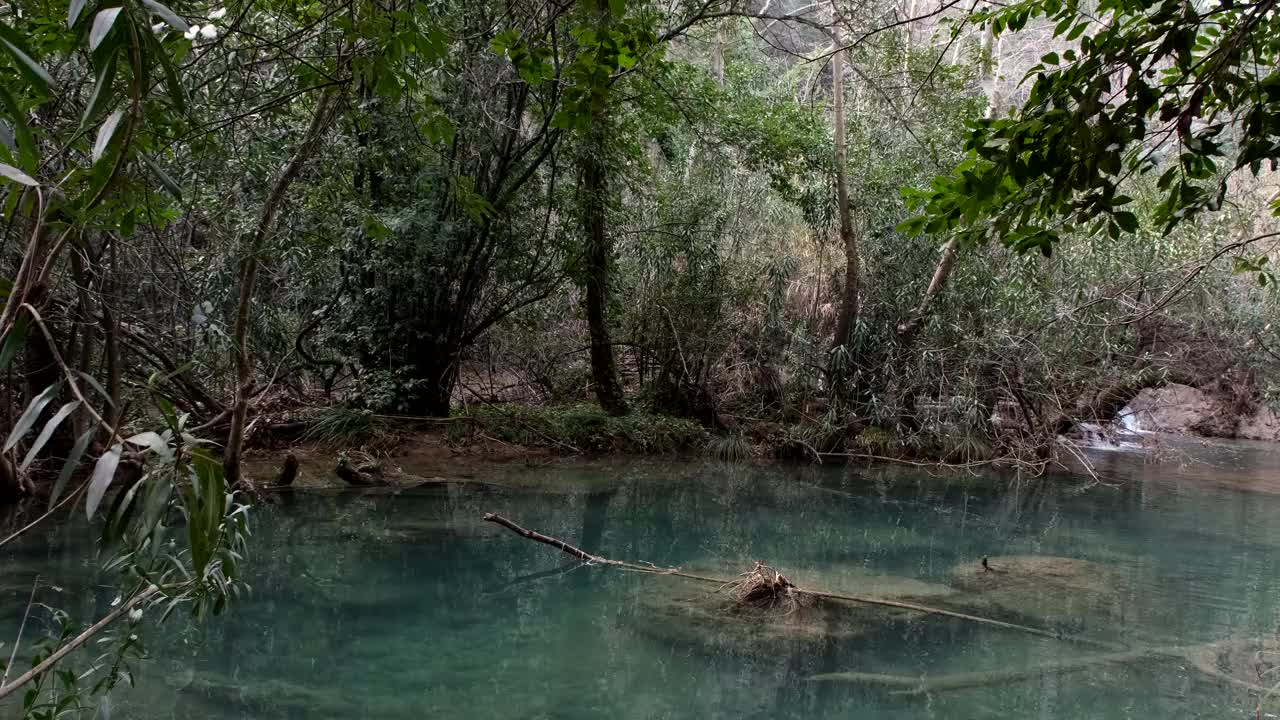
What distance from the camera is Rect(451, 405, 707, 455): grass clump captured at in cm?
1020

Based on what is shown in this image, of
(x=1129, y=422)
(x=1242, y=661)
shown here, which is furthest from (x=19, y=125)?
(x=1129, y=422)

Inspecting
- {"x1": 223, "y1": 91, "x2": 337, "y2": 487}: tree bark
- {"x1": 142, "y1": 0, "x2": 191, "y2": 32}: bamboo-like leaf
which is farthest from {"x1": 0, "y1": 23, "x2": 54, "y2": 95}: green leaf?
{"x1": 223, "y1": 91, "x2": 337, "y2": 487}: tree bark

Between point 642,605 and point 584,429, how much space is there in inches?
196

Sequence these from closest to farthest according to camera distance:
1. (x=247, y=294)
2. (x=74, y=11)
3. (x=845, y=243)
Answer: (x=74, y=11) < (x=247, y=294) < (x=845, y=243)

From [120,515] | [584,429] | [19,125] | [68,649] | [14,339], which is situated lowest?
[68,649]

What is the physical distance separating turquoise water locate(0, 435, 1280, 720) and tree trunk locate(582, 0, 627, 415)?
1.93m

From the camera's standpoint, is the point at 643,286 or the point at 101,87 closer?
the point at 101,87

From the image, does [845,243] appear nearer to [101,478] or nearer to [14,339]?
[14,339]

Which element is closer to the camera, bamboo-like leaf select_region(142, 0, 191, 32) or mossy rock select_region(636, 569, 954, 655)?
bamboo-like leaf select_region(142, 0, 191, 32)

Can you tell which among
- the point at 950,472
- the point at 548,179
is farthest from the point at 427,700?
the point at 950,472

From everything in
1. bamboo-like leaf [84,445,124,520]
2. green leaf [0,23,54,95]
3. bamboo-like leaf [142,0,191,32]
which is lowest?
bamboo-like leaf [84,445,124,520]

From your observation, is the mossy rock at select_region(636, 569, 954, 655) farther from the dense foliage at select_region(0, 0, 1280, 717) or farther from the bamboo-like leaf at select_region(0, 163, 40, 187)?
the bamboo-like leaf at select_region(0, 163, 40, 187)

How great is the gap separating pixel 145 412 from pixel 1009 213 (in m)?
7.13

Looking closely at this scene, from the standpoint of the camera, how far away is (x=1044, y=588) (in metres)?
6.23
